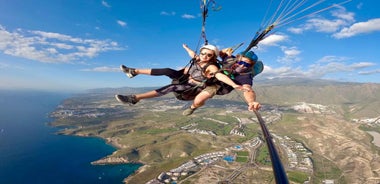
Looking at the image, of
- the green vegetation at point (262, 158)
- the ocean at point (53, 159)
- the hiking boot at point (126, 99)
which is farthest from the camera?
the green vegetation at point (262, 158)

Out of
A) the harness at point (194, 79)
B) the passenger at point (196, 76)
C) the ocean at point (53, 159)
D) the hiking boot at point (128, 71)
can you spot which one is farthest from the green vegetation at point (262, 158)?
the hiking boot at point (128, 71)

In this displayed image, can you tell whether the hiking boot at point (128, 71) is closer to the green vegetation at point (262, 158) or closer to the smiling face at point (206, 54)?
the smiling face at point (206, 54)

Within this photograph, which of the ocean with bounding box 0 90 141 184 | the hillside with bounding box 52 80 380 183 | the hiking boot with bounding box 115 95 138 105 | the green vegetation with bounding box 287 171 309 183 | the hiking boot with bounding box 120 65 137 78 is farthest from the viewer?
the hillside with bounding box 52 80 380 183

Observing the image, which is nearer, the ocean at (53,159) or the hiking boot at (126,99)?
the hiking boot at (126,99)

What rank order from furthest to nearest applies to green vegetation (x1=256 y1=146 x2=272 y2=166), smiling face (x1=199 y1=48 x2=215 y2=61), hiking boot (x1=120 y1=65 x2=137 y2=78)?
green vegetation (x1=256 y1=146 x2=272 y2=166), hiking boot (x1=120 y1=65 x2=137 y2=78), smiling face (x1=199 y1=48 x2=215 y2=61)

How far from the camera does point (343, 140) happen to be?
10025 cm

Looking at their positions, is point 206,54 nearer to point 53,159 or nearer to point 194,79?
point 194,79

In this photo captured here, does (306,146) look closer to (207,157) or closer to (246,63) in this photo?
(207,157)

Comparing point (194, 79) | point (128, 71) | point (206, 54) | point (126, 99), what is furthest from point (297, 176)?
point (126, 99)

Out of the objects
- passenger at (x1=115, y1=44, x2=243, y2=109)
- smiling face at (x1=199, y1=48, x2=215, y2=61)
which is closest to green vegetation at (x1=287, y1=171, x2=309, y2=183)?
passenger at (x1=115, y1=44, x2=243, y2=109)

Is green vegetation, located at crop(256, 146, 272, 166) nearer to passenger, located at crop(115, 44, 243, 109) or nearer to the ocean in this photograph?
the ocean

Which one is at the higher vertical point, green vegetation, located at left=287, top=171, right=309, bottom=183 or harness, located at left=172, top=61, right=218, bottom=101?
harness, located at left=172, top=61, right=218, bottom=101

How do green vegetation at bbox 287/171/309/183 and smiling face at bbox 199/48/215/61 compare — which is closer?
smiling face at bbox 199/48/215/61

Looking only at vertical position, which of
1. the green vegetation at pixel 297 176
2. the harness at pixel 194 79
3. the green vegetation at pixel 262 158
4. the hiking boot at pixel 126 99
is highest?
the harness at pixel 194 79
